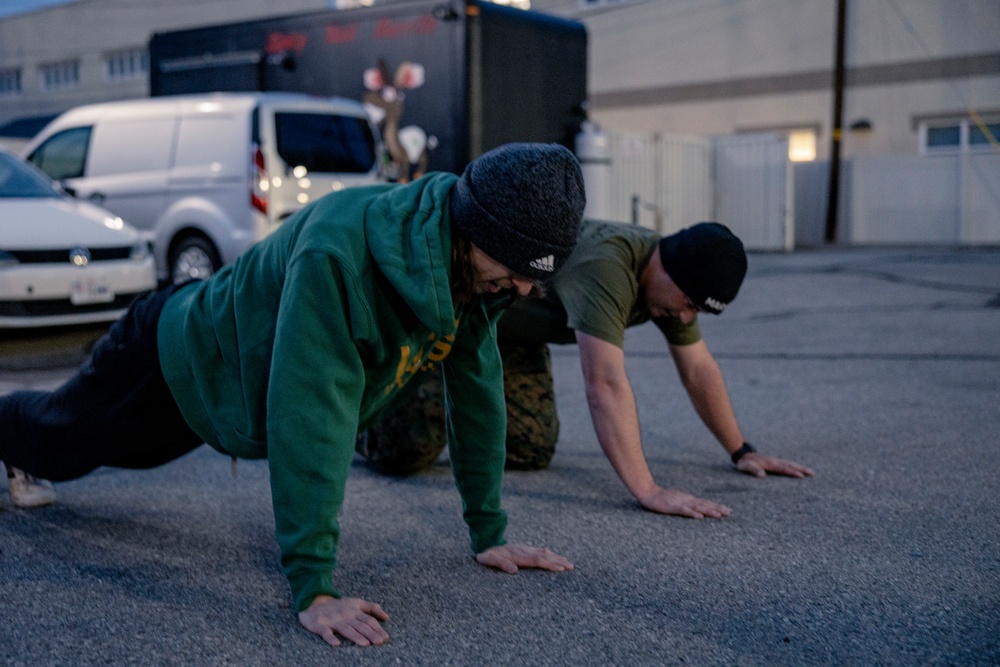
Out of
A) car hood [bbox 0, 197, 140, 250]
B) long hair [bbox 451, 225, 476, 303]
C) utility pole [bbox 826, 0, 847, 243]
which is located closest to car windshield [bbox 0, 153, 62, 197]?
car hood [bbox 0, 197, 140, 250]

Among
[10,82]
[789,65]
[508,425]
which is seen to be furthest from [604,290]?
[10,82]

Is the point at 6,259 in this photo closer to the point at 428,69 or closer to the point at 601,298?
the point at 601,298

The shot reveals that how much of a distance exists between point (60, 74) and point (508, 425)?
37.2 meters

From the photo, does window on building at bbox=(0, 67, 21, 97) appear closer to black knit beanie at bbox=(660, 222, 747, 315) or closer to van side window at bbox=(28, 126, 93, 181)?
van side window at bbox=(28, 126, 93, 181)

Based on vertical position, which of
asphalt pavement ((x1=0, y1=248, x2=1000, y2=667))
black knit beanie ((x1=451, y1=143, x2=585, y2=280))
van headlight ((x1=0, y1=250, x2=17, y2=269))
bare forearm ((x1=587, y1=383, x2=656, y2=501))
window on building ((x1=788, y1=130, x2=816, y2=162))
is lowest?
asphalt pavement ((x1=0, y1=248, x2=1000, y2=667))

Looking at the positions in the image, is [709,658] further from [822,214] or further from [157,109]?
[822,214]

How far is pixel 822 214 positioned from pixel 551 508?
66.3ft

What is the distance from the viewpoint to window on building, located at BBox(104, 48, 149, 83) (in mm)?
34781

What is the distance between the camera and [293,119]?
10172 millimetres

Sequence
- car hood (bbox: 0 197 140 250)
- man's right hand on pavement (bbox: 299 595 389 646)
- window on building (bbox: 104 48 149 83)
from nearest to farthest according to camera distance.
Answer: man's right hand on pavement (bbox: 299 595 389 646) → car hood (bbox: 0 197 140 250) → window on building (bbox: 104 48 149 83)

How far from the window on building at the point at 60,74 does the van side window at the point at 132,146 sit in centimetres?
2818

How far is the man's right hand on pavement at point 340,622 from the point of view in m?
2.54

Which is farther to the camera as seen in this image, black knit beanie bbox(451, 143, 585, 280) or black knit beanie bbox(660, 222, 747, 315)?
black knit beanie bbox(660, 222, 747, 315)

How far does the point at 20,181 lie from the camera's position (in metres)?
8.18
